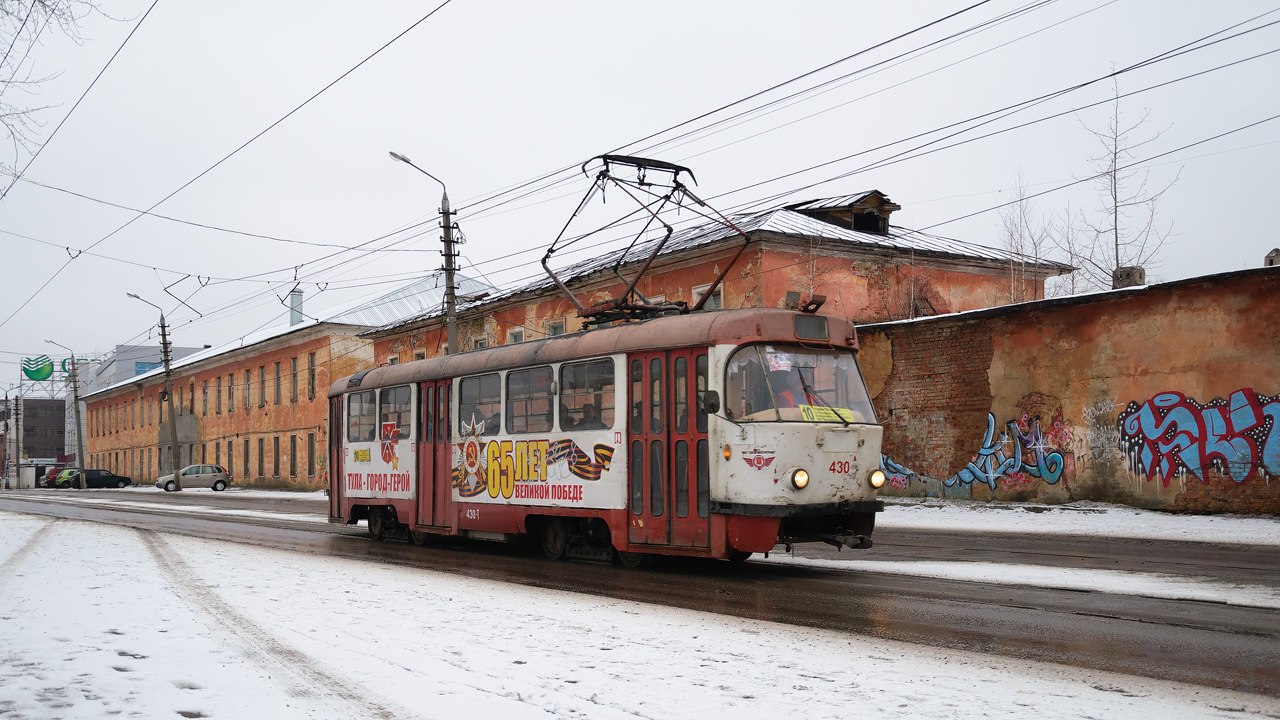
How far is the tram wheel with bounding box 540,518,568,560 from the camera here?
1435cm

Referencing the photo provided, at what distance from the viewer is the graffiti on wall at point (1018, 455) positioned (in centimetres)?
2192

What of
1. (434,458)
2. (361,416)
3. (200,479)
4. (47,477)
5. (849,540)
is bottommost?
(47,477)

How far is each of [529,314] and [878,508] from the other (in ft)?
90.0

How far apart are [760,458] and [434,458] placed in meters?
7.21

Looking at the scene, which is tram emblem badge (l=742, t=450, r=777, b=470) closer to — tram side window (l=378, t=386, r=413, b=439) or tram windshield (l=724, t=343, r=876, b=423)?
tram windshield (l=724, t=343, r=876, b=423)

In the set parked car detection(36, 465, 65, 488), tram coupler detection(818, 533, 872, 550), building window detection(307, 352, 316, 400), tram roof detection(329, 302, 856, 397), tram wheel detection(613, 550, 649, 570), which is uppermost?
building window detection(307, 352, 316, 400)

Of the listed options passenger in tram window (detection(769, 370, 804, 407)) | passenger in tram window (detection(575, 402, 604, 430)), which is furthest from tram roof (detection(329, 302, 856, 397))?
passenger in tram window (detection(575, 402, 604, 430))

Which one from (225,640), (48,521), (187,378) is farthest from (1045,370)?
(187,378)

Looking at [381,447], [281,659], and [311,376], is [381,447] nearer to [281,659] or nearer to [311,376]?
[281,659]

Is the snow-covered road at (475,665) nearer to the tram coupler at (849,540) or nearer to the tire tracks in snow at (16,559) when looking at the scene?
the tire tracks in snow at (16,559)

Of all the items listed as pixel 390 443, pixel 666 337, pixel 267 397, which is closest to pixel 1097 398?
pixel 666 337

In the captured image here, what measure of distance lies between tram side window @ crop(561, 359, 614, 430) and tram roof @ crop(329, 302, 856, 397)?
0.18m

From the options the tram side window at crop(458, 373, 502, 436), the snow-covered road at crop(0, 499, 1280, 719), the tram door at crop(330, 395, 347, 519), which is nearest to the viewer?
the snow-covered road at crop(0, 499, 1280, 719)

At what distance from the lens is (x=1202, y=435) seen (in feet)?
64.0
